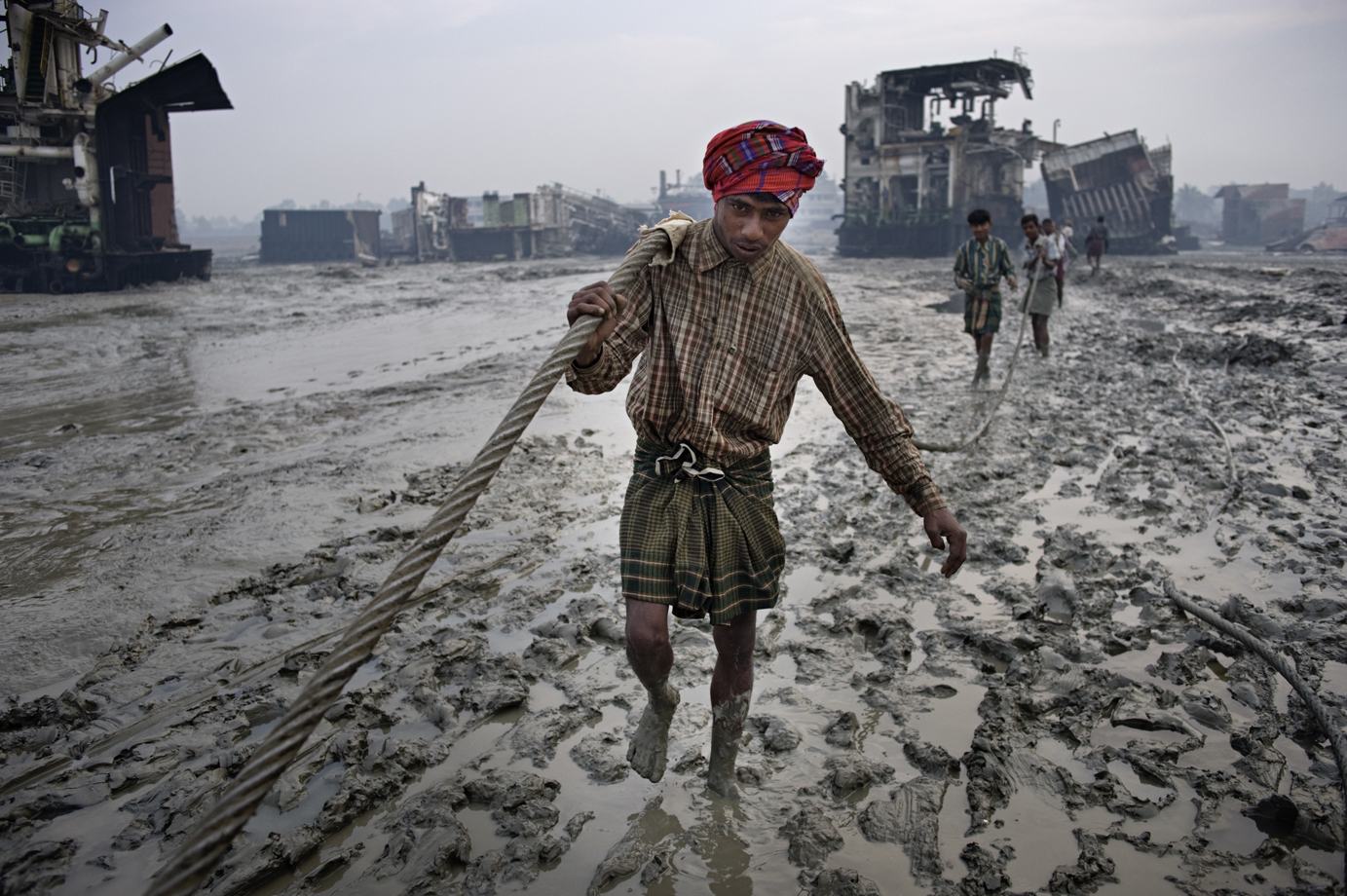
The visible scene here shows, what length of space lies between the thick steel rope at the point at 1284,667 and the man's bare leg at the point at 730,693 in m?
1.46

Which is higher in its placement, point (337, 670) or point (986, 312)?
point (986, 312)

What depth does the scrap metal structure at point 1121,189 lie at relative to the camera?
3481 centimetres

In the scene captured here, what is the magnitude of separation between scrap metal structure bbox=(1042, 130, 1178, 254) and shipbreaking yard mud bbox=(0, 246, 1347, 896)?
106 ft

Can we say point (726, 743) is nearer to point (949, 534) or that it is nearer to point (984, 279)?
point (949, 534)

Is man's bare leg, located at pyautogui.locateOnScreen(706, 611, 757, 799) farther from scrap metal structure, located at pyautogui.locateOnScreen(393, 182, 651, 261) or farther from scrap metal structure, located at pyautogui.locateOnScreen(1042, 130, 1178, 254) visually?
scrap metal structure, located at pyautogui.locateOnScreen(393, 182, 651, 261)

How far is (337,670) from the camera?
1478mm

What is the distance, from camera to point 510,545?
451 cm

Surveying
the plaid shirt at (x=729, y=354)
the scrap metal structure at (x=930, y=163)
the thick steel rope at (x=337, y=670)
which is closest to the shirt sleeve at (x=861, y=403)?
the plaid shirt at (x=729, y=354)

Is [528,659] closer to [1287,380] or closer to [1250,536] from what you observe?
[1250,536]

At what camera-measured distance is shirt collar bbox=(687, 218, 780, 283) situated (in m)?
2.30

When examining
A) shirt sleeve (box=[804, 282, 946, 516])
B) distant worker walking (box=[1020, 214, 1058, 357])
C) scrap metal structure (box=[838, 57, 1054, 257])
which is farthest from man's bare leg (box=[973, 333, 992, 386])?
scrap metal structure (box=[838, 57, 1054, 257])

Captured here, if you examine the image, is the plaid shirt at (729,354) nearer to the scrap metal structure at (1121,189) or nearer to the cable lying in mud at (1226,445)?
the cable lying in mud at (1226,445)

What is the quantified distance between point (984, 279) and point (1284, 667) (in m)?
5.99

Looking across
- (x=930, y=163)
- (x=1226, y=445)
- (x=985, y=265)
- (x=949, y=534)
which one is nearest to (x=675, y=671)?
(x=949, y=534)
